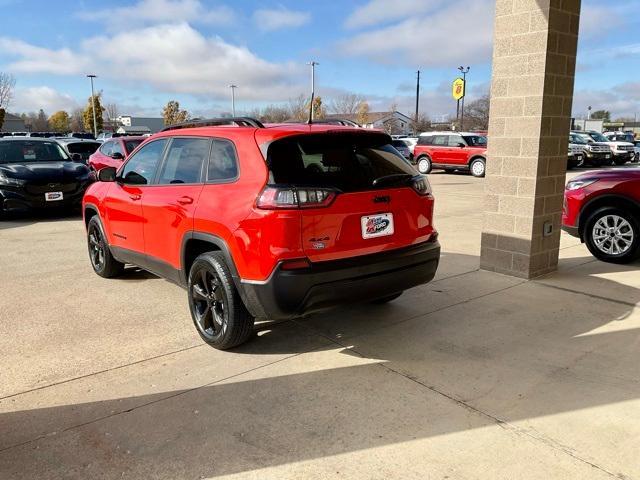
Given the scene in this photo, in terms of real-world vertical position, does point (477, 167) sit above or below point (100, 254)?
above

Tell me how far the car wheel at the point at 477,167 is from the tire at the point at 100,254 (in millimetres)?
17419

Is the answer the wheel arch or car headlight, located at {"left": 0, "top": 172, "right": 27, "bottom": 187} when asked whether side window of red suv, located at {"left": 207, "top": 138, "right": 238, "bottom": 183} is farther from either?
car headlight, located at {"left": 0, "top": 172, "right": 27, "bottom": 187}

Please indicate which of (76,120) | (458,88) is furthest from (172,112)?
(458,88)

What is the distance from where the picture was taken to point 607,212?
6.70 meters

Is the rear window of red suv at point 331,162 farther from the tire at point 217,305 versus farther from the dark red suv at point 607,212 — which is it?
the dark red suv at point 607,212

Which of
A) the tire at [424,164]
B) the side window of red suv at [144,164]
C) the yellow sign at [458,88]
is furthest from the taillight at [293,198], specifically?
the yellow sign at [458,88]

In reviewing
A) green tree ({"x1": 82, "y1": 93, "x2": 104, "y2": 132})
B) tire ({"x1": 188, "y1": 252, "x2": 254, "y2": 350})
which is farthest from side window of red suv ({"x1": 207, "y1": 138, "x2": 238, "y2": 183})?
green tree ({"x1": 82, "y1": 93, "x2": 104, "y2": 132})

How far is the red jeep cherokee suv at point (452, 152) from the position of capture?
69.9 feet

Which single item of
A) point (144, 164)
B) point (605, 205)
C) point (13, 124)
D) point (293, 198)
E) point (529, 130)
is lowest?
point (605, 205)

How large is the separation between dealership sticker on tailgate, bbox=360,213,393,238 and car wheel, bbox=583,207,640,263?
420 centimetres

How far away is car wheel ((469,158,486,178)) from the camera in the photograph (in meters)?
21.0

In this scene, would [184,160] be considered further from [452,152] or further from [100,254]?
[452,152]

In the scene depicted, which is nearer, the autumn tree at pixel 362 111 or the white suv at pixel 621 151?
the white suv at pixel 621 151

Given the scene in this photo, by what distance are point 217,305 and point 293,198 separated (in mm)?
1221
